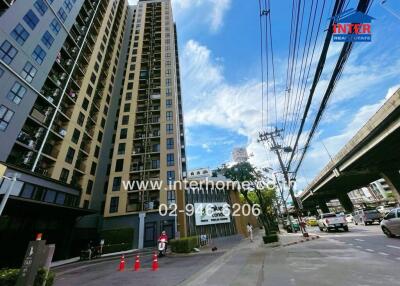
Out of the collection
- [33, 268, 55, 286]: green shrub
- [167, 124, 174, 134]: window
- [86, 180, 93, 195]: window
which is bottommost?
[33, 268, 55, 286]: green shrub

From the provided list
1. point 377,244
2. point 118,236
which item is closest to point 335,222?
point 377,244

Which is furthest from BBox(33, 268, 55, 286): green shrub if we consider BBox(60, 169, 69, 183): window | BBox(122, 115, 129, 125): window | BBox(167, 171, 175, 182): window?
BBox(122, 115, 129, 125): window

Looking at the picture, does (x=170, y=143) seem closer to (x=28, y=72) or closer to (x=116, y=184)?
(x=116, y=184)

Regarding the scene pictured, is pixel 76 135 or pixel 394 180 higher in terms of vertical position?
pixel 76 135

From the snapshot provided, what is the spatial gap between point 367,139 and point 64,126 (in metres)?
37.4

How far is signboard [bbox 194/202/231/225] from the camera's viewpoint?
1046 inches

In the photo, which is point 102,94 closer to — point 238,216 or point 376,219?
point 238,216

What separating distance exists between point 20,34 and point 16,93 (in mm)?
6705

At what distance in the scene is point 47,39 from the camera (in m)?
25.7

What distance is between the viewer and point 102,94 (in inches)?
1606

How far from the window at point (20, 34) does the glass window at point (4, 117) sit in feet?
25.4

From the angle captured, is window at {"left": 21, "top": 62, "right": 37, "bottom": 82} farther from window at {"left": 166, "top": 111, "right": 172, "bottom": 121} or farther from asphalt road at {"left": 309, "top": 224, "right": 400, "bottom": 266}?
asphalt road at {"left": 309, "top": 224, "right": 400, "bottom": 266}

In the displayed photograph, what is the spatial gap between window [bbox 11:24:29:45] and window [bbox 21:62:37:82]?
232 centimetres

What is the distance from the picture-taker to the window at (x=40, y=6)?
963 inches
